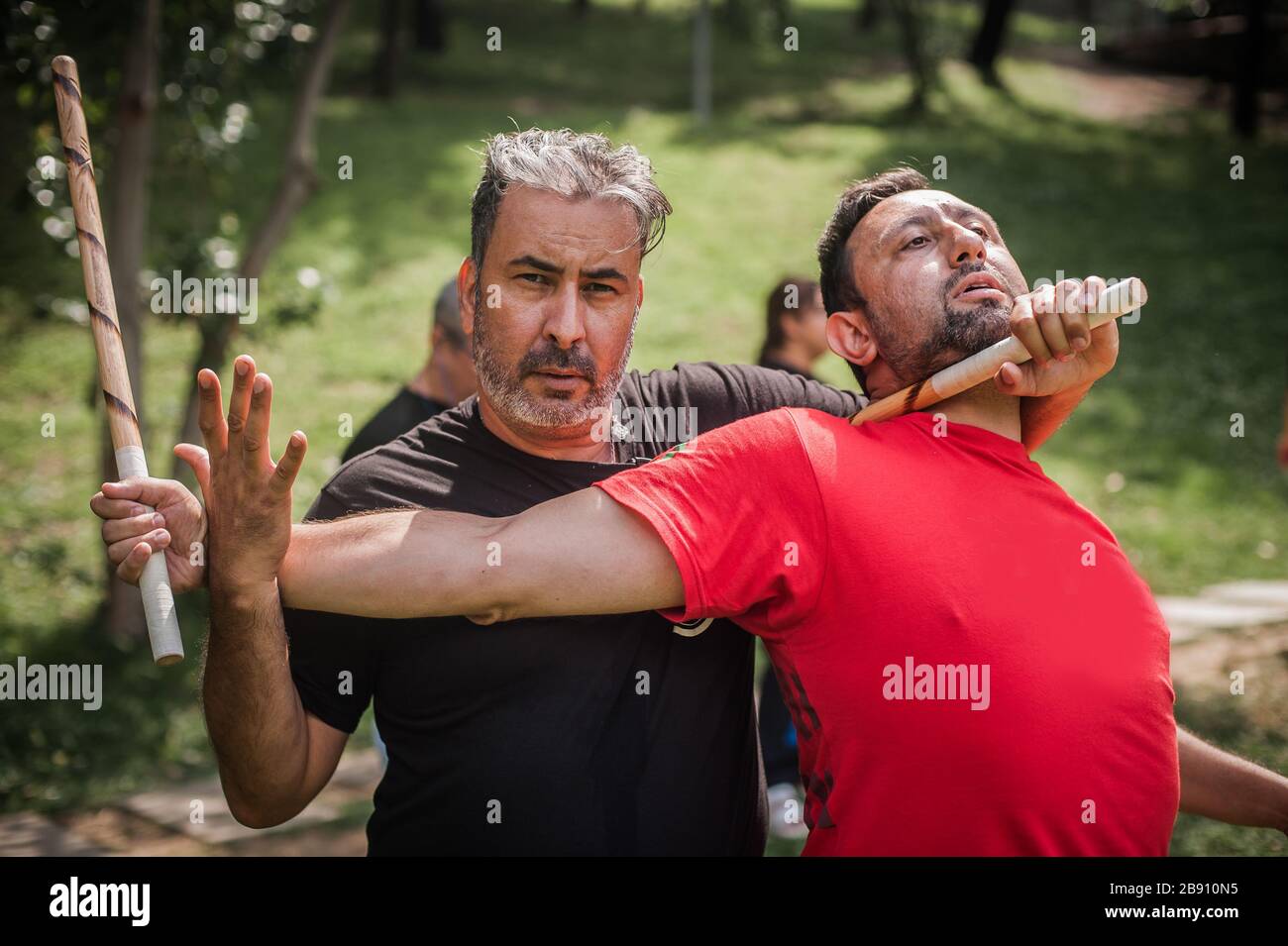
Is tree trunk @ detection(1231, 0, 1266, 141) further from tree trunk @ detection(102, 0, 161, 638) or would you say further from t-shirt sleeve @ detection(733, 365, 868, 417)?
t-shirt sleeve @ detection(733, 365, 868, 417)

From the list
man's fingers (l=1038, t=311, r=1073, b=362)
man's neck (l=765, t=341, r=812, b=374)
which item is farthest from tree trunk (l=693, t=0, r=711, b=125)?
man's fingers (l=1038, t=311, r=1073, b=362)

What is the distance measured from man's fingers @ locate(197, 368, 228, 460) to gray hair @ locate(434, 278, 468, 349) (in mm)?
2863

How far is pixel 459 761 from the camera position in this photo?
239 cm

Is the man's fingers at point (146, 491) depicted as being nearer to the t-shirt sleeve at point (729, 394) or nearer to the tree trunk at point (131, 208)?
the t-shirt sleeve at point (729, 394)

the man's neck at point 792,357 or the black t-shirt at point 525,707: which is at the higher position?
the man's neck at point 792,357

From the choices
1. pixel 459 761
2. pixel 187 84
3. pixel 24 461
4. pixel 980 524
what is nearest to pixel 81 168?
pixel 459 761

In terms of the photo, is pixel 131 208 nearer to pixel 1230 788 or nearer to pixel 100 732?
pixel 100 732

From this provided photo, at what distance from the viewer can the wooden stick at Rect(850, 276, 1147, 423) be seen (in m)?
2.16

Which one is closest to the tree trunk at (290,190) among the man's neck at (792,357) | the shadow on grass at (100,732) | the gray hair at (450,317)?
the shadow on grass at (100,732)

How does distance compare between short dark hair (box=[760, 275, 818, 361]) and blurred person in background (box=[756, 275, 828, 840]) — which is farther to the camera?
short dark hair (box=[760, 275, 818, 361])

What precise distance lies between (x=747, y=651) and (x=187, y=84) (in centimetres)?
489

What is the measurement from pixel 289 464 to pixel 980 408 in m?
1.28

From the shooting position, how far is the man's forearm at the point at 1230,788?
247cm
